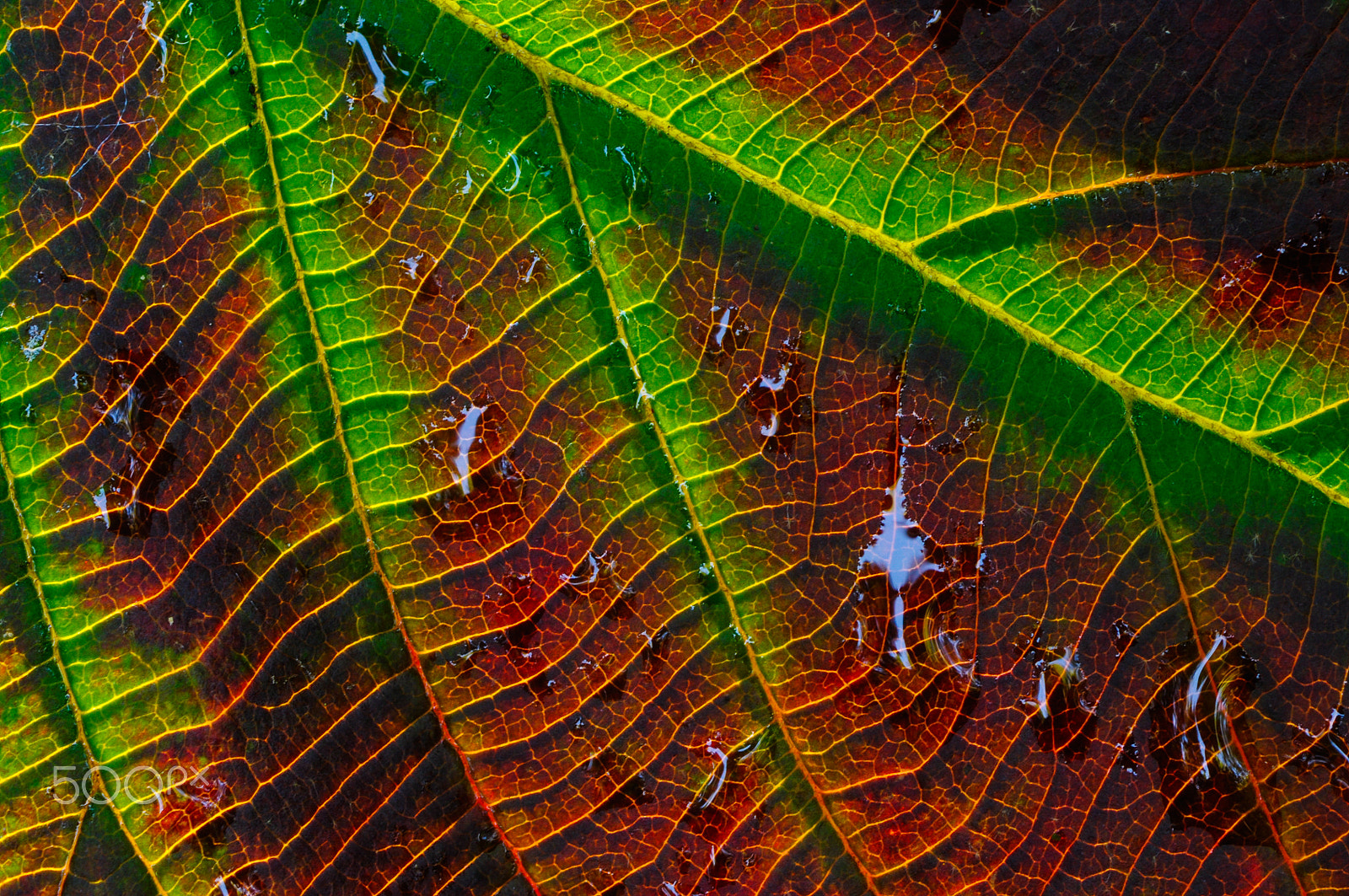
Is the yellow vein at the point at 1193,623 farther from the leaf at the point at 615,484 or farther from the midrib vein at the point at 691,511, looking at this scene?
the midrib vein at the point at 691,511

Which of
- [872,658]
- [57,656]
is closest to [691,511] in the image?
[872,658]

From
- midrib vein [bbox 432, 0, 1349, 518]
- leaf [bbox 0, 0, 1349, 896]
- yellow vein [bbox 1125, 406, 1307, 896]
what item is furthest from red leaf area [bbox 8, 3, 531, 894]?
yellow vein [bbox 1125, 406, 1307, 896]

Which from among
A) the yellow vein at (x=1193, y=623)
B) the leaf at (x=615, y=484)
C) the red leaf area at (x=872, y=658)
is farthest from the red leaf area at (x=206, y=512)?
the yellow vein at (x=1193, y=623)

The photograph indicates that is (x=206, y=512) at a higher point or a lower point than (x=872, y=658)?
higher

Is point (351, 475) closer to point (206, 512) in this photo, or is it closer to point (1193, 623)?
point (206, 512)

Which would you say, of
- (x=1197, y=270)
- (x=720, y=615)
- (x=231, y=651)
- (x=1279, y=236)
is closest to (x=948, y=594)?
(x=720, y=615)

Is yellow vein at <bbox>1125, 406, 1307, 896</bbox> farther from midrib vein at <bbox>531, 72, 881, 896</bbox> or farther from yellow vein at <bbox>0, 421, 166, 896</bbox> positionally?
yellow vein at <bbox>0, 421, 166, 896</bbox>
